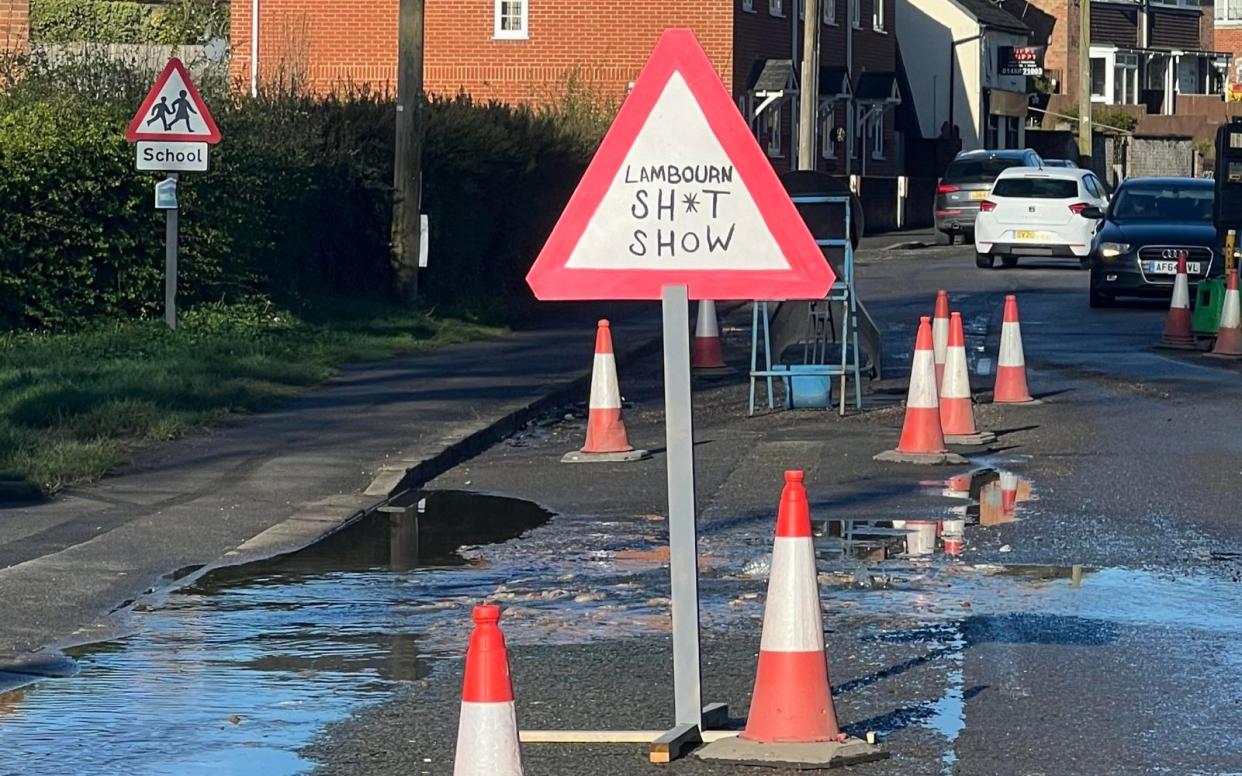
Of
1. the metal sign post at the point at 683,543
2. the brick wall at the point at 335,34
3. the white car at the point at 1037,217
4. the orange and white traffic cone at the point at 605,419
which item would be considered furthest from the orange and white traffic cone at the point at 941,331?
the brick wall at the point at 335,34

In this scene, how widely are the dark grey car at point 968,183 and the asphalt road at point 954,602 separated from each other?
2477 centimetres

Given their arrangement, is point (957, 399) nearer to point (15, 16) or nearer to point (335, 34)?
point (335, 34)

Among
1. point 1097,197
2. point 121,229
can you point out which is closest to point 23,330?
point 121,229

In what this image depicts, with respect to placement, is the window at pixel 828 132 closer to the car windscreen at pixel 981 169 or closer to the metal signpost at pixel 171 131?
the car windscreen at pixel 981 169

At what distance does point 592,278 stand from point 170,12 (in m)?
47.6

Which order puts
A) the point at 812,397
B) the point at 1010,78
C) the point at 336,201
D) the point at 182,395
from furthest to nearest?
the point at 1010,78 < the point at 336,201 < the point at 812,397 < the point at 182,395

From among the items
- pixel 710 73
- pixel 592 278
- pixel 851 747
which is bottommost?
pixel 851 747

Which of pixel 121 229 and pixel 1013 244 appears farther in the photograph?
pixel 1013 244

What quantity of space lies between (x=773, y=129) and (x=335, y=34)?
370 inches

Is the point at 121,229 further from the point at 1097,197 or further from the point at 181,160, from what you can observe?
the point at 1097,197

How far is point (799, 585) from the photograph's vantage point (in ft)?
20.2

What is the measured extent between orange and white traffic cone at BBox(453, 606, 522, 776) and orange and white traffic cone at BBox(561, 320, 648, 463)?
27.4 ft

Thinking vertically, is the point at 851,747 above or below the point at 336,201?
below

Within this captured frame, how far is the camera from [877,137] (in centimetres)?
5512
